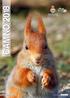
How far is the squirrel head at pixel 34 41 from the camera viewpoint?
6.91m

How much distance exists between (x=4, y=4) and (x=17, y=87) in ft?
2.80


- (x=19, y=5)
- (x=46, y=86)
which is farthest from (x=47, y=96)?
(x=19, y=5)

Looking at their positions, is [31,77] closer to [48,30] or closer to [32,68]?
[32,68]

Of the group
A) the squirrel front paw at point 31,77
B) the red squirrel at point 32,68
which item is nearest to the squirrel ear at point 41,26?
the red squirrel at point 32,68

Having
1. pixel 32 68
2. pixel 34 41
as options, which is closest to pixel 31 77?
pixel 32 68

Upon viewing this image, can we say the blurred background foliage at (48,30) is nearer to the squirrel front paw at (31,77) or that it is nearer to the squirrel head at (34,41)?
the squirrel head at (34,41)

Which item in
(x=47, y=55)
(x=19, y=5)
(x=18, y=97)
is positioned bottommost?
(x=18, y=97)

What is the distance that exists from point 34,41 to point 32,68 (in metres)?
0.27

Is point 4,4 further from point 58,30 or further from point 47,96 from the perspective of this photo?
point 47,96

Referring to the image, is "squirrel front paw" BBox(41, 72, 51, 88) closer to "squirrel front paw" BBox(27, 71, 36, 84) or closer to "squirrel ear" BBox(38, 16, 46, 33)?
"squirrel front paw" BBox(27, 71, 36, 84)

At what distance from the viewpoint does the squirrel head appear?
691 cm

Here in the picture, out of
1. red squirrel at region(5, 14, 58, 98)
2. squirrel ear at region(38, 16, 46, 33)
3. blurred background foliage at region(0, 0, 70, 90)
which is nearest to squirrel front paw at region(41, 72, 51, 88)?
red squirrel at region(5, 14, 58, 98)

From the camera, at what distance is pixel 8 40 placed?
696cm

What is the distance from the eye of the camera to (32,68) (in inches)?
273
